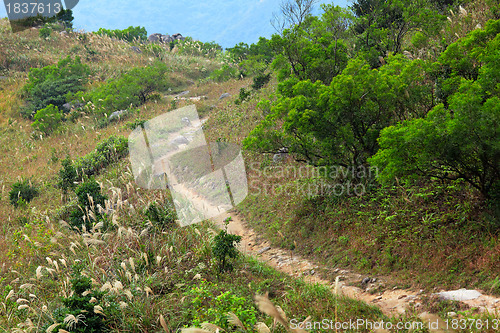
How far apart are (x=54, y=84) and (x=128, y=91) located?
6.61m

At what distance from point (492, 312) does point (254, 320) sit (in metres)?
2.75

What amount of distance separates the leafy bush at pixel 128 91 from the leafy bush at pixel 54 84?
2.32 meters

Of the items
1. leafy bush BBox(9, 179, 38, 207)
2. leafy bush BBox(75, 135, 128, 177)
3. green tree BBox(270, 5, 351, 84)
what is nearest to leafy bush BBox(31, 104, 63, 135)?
leafy bush BBox(75, 135, 128, 177)

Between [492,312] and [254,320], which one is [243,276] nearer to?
[254,320]

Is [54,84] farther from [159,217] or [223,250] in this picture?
[223,250]

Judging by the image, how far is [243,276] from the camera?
6.30 meters

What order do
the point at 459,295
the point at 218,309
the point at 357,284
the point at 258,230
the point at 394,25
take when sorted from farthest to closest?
the point at 394,25 < the point at 258,230 < the point at 357,284 < the point at 459,295 < the point at 218,309

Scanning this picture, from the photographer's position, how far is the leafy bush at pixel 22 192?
1257 centimetres

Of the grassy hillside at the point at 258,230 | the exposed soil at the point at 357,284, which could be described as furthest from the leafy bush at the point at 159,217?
the exposed soil at the point at 357,284

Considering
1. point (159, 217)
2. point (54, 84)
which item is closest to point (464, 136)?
point (159, 217)

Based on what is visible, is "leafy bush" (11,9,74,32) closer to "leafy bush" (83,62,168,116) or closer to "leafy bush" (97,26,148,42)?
"leafy bush" (97,26,148,42)

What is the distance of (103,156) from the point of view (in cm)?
1428

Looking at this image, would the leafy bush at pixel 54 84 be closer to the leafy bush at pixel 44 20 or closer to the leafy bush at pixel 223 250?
the leafy bush at pixel 44 20

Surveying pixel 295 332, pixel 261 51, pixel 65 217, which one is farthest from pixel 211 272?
pixel 261 51
